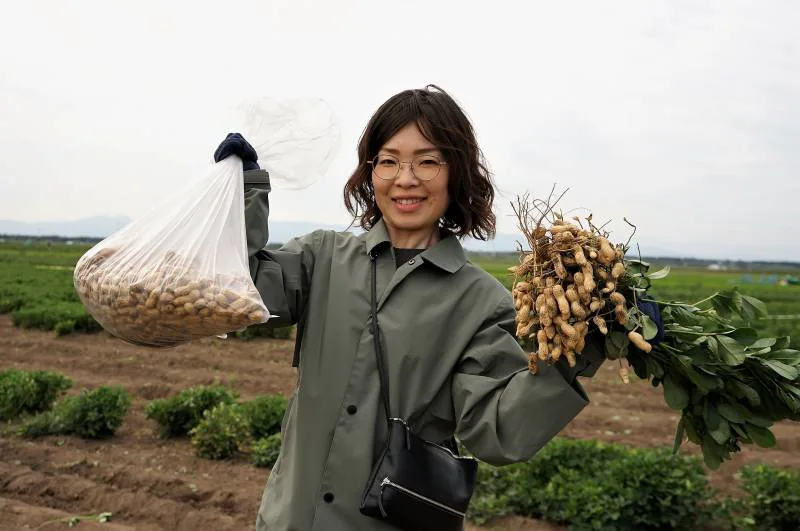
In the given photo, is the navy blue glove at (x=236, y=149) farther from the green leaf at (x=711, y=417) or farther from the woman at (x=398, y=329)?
the green leaf at (x=711, y=417)

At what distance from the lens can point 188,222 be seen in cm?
175

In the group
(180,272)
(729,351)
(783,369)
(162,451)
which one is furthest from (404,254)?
(162,451)

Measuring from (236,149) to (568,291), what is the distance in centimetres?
91

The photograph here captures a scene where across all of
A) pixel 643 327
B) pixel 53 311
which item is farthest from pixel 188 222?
pixel 53 311

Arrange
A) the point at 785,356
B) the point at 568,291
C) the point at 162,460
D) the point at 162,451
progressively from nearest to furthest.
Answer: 1. the point at 568,291
2. the point at 785,356
3. the point at 162,460
4. the point at 162,451

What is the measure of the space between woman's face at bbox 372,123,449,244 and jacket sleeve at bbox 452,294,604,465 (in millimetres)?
303

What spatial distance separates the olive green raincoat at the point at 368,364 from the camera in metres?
1.64

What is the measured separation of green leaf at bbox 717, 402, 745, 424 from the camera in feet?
5.13

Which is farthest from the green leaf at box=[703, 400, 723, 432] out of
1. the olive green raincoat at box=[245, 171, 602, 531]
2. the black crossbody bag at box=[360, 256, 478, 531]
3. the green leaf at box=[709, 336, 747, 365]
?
the black crossbody bag at box=[360, 256, 478, 531]

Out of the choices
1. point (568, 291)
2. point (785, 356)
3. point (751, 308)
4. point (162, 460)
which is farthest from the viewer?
point (162, 460)

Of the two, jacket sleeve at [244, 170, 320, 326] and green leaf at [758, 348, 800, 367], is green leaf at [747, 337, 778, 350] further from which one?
jacket sleeve at [244, 170, 320, 326]

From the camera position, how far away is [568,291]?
1.41 m

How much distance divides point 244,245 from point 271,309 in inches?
6.4

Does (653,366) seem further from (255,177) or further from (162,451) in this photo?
(162,451)
